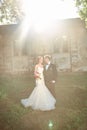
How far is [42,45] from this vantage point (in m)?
22.3

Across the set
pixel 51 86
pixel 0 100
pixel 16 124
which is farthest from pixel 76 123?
pixel 0 100

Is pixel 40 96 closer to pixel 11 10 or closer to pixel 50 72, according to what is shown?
pixel 50 72

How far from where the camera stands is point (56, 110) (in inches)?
417

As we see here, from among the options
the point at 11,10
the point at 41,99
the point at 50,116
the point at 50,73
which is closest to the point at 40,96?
the point at 41,99

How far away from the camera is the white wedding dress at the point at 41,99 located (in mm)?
10531

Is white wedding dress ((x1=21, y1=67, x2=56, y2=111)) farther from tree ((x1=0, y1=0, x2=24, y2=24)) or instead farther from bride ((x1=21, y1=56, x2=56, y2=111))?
tree ((x1=0, y1=0, x2=24, y2=24))

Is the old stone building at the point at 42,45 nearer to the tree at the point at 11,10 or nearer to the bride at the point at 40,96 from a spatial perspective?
the tree at the point at 11,10

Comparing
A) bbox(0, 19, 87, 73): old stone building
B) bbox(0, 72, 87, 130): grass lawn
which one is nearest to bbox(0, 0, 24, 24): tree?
bbox(0, 19, 87, 73): old stone building

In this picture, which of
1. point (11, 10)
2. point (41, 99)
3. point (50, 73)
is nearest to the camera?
point (41, 99)

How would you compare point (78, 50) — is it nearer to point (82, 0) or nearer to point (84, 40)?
point (84, 40)

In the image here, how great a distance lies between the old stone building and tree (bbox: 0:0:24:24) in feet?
6.21

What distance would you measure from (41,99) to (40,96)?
13cm

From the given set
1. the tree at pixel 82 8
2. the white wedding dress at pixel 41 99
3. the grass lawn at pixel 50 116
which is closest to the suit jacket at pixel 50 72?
the white wedding dress at pixel 41 99

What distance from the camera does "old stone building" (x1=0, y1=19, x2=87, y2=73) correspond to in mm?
21375
